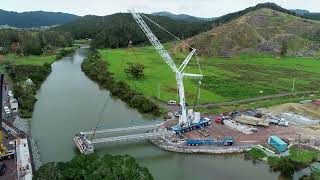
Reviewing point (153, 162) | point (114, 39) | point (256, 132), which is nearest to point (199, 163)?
point (153, 162)

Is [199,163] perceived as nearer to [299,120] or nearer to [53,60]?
[299,120]

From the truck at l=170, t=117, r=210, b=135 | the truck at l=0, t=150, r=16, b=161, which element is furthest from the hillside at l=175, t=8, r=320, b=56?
the truck at l=0, t=150, r=16, b=161

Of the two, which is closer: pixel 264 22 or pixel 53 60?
pixel 53 60

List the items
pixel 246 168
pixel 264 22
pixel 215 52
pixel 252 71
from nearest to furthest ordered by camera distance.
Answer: pixel 246 168, pixel 252 71, pixel 215 52, pixel 264 22

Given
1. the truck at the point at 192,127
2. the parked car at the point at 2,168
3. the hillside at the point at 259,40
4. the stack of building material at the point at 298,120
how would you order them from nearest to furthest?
the parked car at the point at 2,168
the truck at the point at 192,127
the stack of building material at the point at 298,120
the hillside at the point at 259,40

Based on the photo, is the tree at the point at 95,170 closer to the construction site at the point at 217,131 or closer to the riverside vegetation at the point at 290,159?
the construction site at the point at 217,131

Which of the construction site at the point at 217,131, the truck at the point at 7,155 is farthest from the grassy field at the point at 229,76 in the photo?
the truck at the point at 7,155

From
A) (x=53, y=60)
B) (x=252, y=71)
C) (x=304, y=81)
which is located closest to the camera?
(x=304, y=81)
